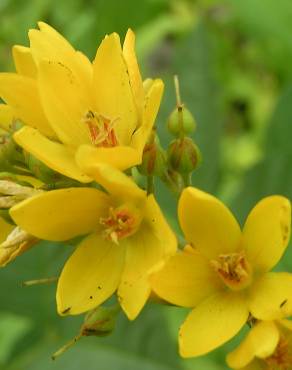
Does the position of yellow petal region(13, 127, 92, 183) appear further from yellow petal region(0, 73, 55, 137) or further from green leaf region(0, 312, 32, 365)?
green leaf region(0, 312, 32, 365)

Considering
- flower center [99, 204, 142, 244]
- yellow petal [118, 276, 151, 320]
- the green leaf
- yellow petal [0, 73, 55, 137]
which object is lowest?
the green leaf

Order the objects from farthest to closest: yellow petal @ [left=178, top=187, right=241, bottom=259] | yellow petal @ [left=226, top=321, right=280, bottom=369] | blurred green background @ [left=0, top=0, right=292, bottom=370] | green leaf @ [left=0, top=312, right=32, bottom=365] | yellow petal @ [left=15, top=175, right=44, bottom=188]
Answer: green leaf @ [left=0, top=312, right=32, bottom=365]
blurred green background @ [left=0, top=0, right=292, bottom=370]
yellow petal @ [left=15, top=175, right=44, bottom=188]
yellow petal @ [left=178, top=187, right=241, bottom=259]
yellow petal @ [left=226, top=321, right=280, bottom=369]

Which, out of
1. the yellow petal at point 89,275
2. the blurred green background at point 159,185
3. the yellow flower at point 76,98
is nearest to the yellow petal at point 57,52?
the yellow flower at point 76,98

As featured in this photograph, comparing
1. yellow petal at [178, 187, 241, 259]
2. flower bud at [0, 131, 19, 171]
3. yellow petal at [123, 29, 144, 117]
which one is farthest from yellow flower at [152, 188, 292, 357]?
flower bud at [0, 131, 19, 171]

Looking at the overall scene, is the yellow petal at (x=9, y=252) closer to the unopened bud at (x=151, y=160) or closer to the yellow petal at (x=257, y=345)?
the unopened bud at (x=151, y=160)

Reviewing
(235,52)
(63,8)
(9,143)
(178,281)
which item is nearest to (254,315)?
(178,281)

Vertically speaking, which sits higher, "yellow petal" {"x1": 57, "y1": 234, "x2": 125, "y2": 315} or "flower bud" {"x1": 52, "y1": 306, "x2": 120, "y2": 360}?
"yellow petal" {"x1": 57, "y1": 234, "x2": 125, "y2": 315}

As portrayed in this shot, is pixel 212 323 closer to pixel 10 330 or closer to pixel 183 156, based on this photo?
pixel 183 156

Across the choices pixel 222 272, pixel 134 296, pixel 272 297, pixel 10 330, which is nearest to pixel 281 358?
pixel 272 297

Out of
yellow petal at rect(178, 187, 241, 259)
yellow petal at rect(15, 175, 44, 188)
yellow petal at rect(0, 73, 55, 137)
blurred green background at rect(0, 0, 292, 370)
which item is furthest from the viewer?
blurred green background at rect(0, 0, 292, 370)
